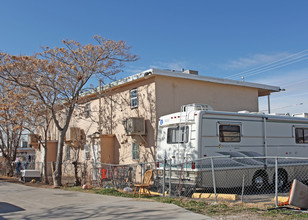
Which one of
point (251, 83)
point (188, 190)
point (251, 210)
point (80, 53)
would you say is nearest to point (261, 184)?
point (188, 190)

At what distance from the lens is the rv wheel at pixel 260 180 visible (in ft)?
41.0

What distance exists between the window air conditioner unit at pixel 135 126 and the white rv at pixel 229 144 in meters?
2.67

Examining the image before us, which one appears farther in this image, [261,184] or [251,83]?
[251,83]

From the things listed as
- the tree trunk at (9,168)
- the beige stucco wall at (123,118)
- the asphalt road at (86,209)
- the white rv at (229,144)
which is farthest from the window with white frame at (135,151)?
the tree trunk at (9,168)

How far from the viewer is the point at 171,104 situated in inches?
658

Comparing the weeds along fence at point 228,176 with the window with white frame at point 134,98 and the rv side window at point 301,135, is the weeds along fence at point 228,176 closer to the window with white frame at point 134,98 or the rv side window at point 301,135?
the rv side window at point 301,135

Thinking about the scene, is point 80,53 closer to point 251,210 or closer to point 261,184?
point 261,184

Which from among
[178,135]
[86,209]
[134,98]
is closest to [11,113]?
[134,98]

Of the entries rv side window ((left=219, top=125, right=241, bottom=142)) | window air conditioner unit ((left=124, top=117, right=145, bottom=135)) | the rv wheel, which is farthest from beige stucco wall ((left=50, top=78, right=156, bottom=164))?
the rv wheel

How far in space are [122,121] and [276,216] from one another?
37.1 feet

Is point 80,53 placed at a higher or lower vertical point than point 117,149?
higher

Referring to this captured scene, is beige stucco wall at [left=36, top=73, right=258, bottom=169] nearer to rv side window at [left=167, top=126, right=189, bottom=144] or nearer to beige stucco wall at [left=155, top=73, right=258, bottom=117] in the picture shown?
beige stucco wall at [left=155, top=73, right=258, bottom=117]

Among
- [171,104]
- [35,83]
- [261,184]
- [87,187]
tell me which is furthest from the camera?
[171,104]

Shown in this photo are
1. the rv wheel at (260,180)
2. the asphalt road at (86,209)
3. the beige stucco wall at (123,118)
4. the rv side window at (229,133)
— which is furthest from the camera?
the beige stucco wall at (123,118)
